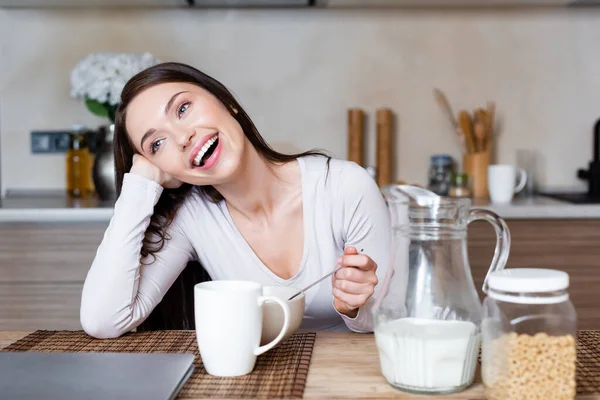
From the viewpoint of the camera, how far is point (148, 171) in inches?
55.1

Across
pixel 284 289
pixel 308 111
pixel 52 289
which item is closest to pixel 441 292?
pixel 284 289

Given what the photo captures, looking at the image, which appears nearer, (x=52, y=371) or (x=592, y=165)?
(x=52, y=371)

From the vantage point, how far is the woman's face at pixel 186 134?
4.39ft

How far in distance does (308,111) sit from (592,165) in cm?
105

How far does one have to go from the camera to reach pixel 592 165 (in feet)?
8.98

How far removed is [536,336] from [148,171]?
33.2 inches

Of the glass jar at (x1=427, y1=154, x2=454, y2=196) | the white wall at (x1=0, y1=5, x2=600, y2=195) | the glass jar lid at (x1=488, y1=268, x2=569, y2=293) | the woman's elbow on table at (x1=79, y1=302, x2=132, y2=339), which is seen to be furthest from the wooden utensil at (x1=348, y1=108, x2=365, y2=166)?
the glass jar lid at (x1=488, y1=268, x2=569, y2=293)

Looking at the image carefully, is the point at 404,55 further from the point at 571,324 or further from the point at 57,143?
the point at 571,324

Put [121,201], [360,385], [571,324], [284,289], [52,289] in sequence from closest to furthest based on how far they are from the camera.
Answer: [571,324], [360,385], [284,289], [121,201], [52,289]

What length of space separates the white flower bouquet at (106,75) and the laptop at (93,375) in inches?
66.7

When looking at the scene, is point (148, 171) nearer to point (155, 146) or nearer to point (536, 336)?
point (155, 146)

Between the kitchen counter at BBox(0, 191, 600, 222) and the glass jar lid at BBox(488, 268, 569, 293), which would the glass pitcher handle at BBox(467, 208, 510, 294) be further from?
the kitchen counter at BBox(0, 191, 600, 222)

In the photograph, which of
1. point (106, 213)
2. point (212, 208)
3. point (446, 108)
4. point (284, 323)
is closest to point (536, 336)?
point (284, 323)

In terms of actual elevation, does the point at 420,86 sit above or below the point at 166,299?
above
